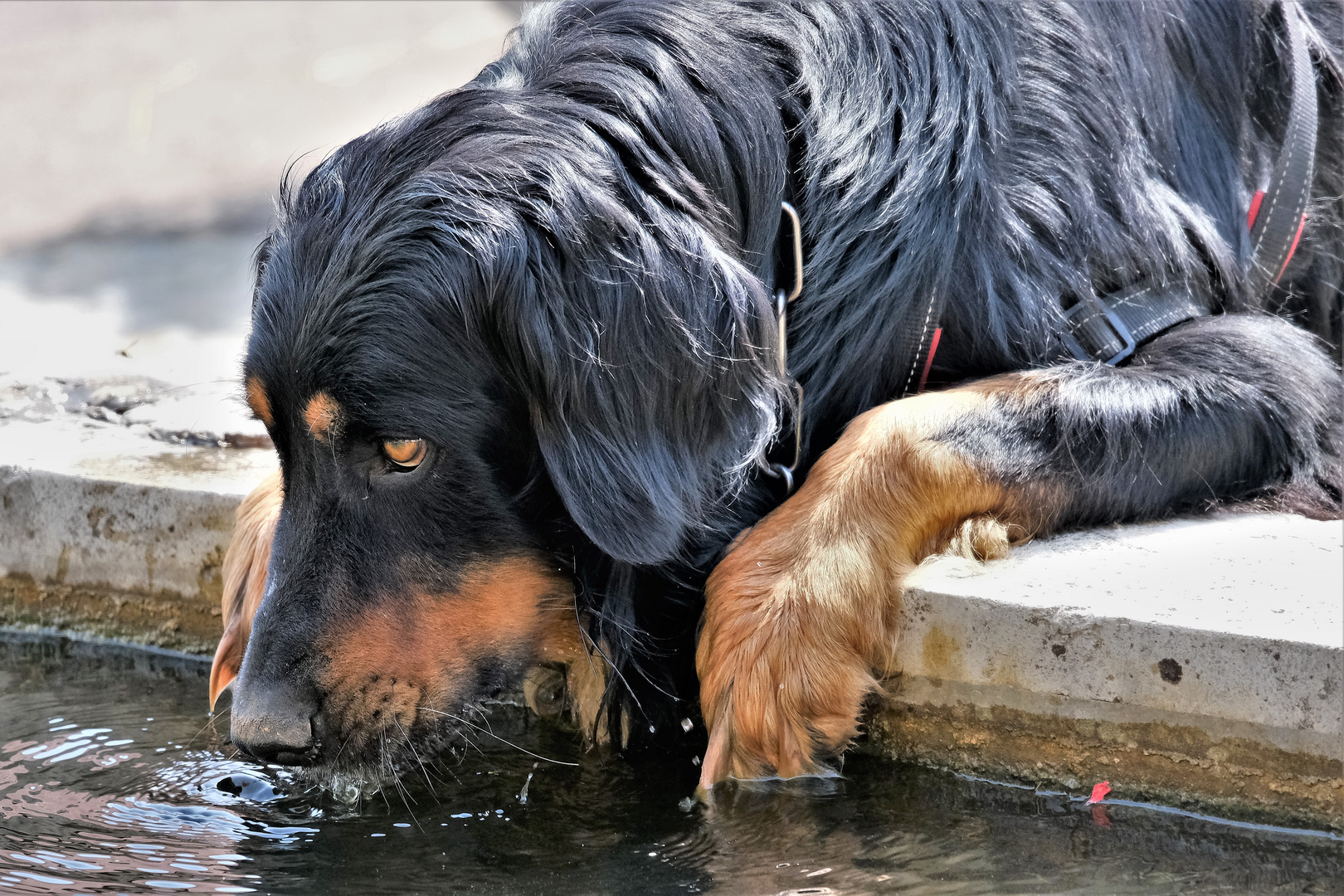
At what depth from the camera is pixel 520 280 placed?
8.07 ft

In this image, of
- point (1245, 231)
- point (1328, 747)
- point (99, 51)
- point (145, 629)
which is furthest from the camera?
point (99, 51)

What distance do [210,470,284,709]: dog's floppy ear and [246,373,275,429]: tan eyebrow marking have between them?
48cm

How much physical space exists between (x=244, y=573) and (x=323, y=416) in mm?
887

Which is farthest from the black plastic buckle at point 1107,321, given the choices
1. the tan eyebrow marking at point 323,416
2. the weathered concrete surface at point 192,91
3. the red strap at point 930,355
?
the weathered concrete surface at point 192,91

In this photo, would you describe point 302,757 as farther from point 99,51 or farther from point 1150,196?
point 99,51

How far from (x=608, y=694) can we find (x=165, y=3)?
9946mm

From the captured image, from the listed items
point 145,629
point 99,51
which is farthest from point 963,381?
point 99,51

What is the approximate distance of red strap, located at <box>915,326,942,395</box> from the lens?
9.68 ft

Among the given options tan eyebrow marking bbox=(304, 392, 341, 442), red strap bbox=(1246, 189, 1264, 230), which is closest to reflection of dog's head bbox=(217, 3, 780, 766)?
tan eyebrow marking bbox=(304, 392, 341, 442)

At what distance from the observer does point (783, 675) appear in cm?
255

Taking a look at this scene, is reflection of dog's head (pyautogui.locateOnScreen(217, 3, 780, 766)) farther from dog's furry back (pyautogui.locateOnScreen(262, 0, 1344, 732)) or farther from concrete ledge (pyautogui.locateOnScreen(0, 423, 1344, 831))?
concrete ledge (pyautogui.locateOnScreen(0, 423, 1344, 831))

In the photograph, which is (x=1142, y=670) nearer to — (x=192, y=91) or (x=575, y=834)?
(x=575, y=834)

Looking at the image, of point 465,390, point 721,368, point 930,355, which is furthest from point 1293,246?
point 465,390

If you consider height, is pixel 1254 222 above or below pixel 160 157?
below
